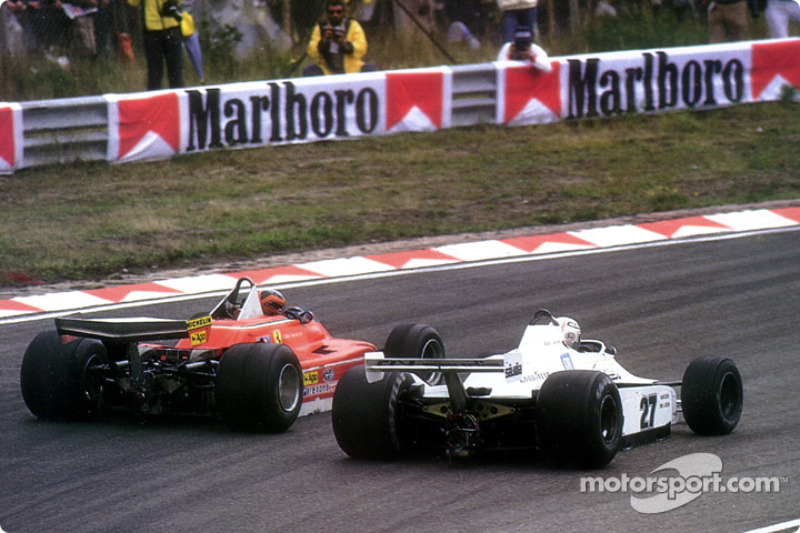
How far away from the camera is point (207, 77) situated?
1830 cm

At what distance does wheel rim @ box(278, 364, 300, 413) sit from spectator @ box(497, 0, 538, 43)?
38.6 ft

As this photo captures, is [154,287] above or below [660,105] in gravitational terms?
below

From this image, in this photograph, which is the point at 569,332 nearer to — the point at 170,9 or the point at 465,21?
the point at 170,9

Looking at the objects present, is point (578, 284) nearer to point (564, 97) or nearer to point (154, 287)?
point (154, 287)

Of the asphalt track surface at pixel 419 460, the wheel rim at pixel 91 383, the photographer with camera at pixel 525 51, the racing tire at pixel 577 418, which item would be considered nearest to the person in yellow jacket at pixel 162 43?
the photographer with camera at pixel 525 51

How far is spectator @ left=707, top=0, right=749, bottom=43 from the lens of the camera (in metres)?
22.0

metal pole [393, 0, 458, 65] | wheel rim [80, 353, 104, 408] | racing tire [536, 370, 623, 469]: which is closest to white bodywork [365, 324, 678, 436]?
racing tire [536, 370, 623, 469]

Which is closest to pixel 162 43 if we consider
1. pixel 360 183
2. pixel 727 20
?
pixel 360 183

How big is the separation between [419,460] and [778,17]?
17.1 m

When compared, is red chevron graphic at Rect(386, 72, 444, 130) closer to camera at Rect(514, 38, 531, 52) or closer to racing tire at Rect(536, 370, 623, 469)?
camera at Rect(514, 38, 531, 52)

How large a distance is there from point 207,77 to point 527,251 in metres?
6.40

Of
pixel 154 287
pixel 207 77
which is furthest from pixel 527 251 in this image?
pixel 207 77

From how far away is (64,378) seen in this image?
8445 mm
